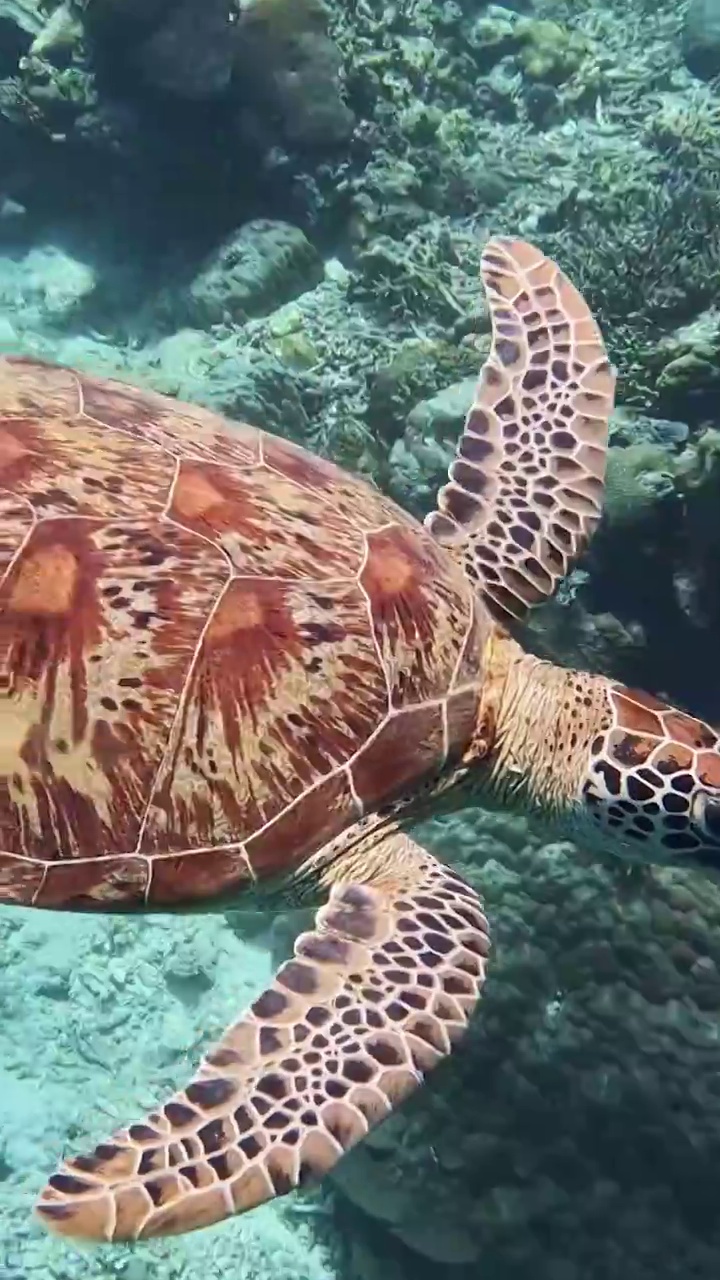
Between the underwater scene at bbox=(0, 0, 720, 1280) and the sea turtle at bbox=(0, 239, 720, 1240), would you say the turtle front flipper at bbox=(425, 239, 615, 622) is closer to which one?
the underwater scene at bbox=(0, 0, 720, 1280)

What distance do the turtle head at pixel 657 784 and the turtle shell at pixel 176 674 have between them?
1.40 ft

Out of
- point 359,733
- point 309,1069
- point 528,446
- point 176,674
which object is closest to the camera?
point 309,1069

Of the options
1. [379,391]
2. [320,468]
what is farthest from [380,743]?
[379,391]

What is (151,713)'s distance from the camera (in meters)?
2.15

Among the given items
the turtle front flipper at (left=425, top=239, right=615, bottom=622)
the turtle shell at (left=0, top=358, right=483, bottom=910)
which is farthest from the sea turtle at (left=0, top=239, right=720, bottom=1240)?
the turtle front flipper at (left=425, top=239, right=615, bottom=622)

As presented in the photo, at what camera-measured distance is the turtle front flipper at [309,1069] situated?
1.85 metres

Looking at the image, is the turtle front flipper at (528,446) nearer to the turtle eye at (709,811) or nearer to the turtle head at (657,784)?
the turtle head at (657,784)

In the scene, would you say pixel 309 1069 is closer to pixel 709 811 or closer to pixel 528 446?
pixel 709 811

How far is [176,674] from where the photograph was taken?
7.09ft

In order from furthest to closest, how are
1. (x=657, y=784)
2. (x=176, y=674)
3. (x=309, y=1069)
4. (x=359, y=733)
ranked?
(x=657, y=784) → (x=359, y=733) → (x=176, y=674) → (x=309, y=1069)

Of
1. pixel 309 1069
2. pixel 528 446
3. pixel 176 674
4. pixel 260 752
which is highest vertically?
pixel 528 446

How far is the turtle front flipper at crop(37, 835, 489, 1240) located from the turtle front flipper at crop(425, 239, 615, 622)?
92 centimetres

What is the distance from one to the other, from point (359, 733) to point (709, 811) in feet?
2.75

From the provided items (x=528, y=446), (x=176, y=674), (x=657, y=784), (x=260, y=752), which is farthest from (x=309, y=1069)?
(x=528, y=446)
